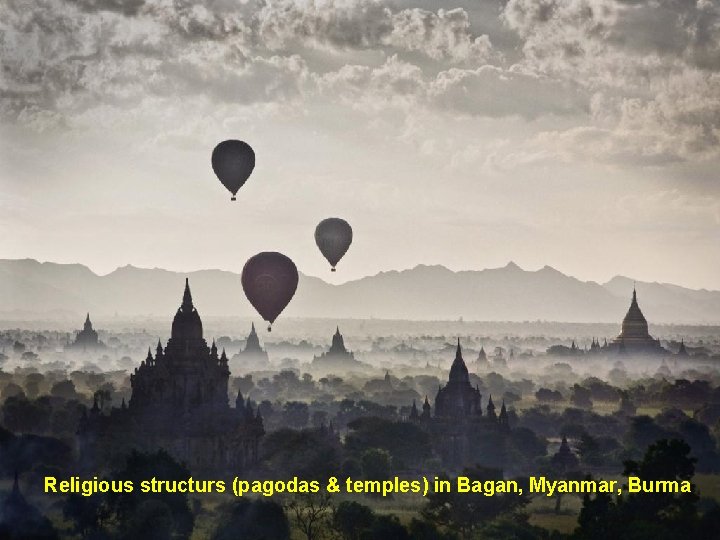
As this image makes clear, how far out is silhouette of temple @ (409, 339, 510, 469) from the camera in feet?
393

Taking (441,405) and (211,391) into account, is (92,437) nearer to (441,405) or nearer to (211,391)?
(211,391)

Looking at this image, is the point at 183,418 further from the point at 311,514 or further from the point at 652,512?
the point at 652,512

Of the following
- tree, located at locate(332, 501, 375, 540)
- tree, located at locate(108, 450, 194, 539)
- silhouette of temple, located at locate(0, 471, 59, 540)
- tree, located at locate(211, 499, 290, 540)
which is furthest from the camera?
tree, located at locate(332, 501, 375, 540)

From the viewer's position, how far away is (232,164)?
111 metres

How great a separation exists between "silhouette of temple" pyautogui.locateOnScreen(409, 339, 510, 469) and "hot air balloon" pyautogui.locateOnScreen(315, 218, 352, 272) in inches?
604

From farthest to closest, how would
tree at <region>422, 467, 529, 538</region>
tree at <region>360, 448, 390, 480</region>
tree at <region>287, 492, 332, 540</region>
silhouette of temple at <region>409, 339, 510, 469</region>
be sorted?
silhouette of temple at <region>409, 339, 510, 469</region> < tree at <region>360, 448, 390, 480</region> < tree at <region>422, 467, 529, 538</region> < tree at <region>287, 492, 332, 540</region>

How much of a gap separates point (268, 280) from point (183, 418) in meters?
15.7

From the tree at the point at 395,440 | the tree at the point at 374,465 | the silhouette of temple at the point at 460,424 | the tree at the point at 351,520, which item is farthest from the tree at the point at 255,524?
the silhouette of temple at the point at 460,424

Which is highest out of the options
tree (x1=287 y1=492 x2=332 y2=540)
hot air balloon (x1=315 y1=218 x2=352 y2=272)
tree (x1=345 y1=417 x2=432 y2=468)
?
hot air balloon (x1=315 y1=218 x2=352 y2=272)

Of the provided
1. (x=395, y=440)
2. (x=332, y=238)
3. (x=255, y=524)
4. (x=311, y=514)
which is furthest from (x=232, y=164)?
(x=255, y=524)

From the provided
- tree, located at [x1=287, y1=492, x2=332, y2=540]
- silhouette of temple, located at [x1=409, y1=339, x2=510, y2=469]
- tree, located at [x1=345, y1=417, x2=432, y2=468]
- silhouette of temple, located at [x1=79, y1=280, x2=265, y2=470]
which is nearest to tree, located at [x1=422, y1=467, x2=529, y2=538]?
tree, located at [x1=287, y1=492, x2=332, y2=540]

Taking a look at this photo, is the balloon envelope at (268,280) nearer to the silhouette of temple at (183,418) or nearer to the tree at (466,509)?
the silhouette of temple at (183,418)

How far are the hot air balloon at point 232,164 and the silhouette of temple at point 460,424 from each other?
27.2 meters

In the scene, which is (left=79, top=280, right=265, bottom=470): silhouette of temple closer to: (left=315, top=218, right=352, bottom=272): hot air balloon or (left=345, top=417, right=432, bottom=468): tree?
(left=345, top=417, right=432, bottom=468): tree
